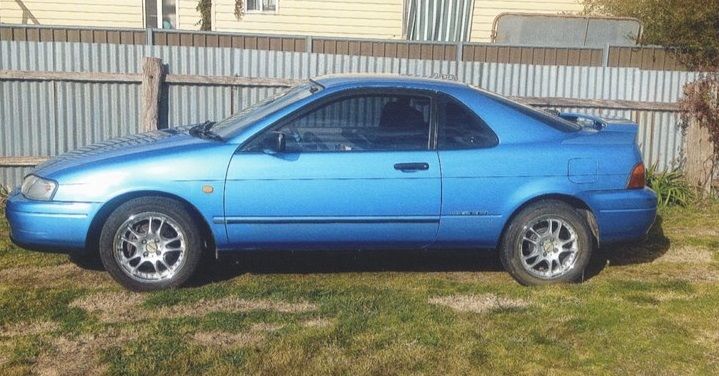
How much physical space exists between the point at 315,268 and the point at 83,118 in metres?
3.72

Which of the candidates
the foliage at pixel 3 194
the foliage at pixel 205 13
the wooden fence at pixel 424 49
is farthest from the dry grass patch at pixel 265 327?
the foliage at pixel 205 13

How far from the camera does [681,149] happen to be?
10227mm

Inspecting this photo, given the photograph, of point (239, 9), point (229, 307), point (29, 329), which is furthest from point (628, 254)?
point (239, 9)

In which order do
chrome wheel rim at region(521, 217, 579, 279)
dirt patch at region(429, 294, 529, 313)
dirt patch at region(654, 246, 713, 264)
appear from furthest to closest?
dirt patch at region(654, 246, 713, 264)
chrome wheel rim at region(521, 217, 579, 279)
dirt patch at region(429, 294, 529, 313)

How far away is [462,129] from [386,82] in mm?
631

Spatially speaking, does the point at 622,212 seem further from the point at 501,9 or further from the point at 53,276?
the point at 501,9

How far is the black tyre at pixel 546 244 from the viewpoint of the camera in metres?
6.58

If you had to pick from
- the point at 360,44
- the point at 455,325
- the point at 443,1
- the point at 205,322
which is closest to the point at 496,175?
the point at 455,325

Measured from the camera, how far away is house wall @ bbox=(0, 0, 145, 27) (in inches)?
653

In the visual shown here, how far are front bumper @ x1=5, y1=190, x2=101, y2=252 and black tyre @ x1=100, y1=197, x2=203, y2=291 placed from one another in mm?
148

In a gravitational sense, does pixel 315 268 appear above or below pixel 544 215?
below

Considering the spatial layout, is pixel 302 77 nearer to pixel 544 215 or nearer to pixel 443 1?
pixel 544 215

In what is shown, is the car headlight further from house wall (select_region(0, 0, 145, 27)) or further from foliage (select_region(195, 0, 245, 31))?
house wall (select_region(0, 0, 145, 27))

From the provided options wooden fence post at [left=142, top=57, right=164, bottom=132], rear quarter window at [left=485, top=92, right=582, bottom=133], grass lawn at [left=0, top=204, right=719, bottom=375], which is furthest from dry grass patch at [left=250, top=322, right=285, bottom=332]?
wooden fence post at [left=142, top=57, right=164, bottom=132]
